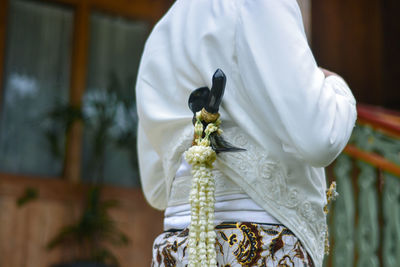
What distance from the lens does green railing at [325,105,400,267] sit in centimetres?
328

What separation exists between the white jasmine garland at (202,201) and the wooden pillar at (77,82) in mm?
4082

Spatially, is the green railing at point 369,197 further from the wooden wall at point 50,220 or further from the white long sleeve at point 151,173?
the wooden wall at point 50,220

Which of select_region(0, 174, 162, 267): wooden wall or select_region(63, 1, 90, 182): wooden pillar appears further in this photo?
select_region(63, 1, 90, 182): wooden pillar

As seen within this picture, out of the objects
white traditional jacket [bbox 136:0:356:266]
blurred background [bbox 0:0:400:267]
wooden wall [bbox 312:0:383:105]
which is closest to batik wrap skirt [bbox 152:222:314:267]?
white traditional jacket [bbox 136:0:356:266]

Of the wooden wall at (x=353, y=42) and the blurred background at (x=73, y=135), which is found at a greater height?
the wooden wall at (x=353, y=42)

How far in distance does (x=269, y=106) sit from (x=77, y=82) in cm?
435

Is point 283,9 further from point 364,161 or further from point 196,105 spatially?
point 364,161

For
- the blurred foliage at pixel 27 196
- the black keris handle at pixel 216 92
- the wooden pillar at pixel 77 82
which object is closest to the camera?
the black keris handle at pixel 216 92

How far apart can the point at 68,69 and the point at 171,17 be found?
13.4 feet

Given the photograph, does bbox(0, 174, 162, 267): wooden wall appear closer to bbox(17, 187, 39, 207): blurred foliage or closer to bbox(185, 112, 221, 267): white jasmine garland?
bbox(17, 187, 39, 207): blurred foliage

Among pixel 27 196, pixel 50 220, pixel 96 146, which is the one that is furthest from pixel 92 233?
pixel 96 146

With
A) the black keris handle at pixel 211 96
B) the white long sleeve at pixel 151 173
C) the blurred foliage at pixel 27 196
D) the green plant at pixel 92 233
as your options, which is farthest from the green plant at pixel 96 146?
the black keris handle at pixel 211 96

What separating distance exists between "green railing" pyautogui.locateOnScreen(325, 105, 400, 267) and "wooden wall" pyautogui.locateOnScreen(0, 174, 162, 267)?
2096 mm

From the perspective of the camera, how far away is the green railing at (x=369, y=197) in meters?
3.28
